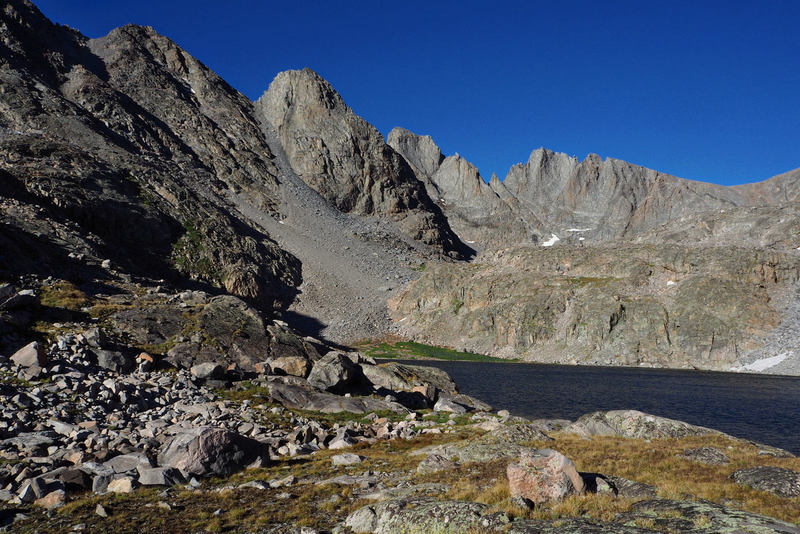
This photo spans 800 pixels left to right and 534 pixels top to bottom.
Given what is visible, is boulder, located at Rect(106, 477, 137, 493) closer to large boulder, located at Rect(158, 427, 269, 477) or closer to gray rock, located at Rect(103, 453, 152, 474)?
gray rock, located at Rect(103, 453, 152, 474)

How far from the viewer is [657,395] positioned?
7056cm

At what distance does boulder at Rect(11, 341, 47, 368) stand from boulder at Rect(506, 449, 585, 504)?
29.5 m

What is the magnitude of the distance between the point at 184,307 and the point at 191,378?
523 inches

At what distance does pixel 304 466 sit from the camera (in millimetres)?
23500

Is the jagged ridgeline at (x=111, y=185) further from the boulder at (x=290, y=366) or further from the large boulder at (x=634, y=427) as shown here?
the large boulder at (x=634, y=427)

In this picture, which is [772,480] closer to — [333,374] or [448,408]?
[448,408]

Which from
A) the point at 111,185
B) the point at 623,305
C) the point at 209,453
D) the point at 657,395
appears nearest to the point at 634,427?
the point at 209,453

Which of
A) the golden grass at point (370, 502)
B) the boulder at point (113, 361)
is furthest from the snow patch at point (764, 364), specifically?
the boulder at point (113, 361)

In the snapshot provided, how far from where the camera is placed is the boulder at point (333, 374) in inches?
1583

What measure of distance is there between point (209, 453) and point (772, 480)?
25.0m

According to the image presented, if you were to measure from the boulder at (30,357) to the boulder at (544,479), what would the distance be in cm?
2946

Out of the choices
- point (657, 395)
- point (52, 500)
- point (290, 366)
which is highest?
point (290, 366)

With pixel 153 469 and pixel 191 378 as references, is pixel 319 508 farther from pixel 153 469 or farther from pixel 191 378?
pixel 191 378

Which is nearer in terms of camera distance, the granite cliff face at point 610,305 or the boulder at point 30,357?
the boulder at point 30,357
